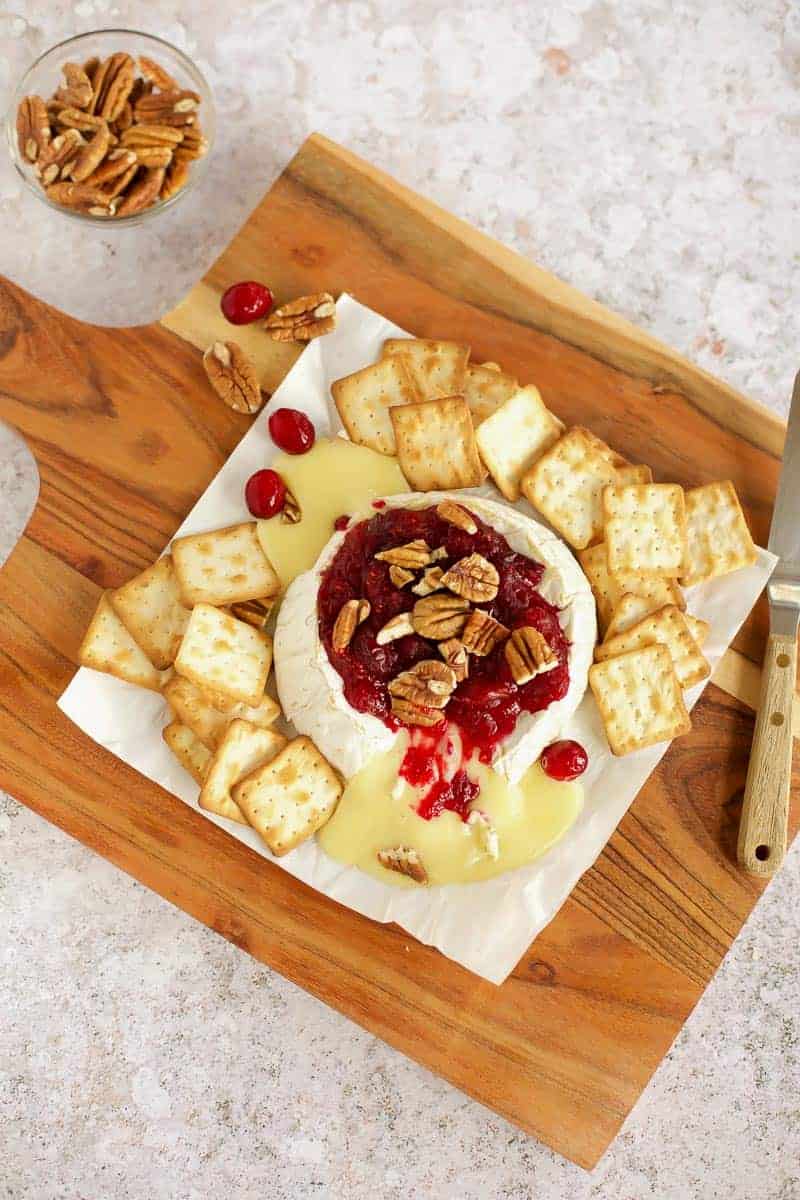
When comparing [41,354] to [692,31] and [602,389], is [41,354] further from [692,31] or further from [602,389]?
[692,31]

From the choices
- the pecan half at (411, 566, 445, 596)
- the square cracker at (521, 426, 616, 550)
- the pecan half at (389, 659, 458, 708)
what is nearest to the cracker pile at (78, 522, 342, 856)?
the pecan half at (389, 659, 458, 708)

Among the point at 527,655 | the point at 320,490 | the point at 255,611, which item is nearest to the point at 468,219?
the point at 320,490

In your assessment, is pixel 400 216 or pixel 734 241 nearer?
pixel 400 216

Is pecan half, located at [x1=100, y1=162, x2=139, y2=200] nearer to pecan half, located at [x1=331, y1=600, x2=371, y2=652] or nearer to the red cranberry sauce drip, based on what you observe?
the red cranberry sauce drip

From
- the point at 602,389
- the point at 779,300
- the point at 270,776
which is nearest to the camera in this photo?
the point at 270,776

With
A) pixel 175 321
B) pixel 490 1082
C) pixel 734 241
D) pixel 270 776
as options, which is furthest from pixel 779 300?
pixel 490 1082

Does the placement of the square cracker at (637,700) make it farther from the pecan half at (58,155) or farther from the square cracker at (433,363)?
the pecan half at (58,155)

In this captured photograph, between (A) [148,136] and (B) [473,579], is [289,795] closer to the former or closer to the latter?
(B) [473,579]
